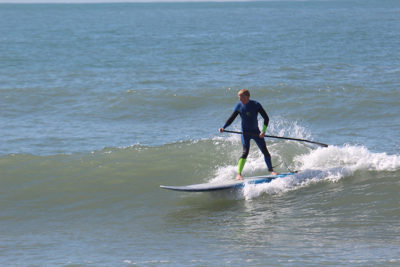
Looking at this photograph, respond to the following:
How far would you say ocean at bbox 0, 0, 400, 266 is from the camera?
26.7 ft

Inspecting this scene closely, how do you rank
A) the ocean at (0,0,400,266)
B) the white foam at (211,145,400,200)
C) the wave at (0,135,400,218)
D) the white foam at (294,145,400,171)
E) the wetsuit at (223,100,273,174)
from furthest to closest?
the white foam at (294,145,400,171) → the wave at (0,135,400,218) → the white foam at (211,145,400,200) → the wetsuit at (223,100,273,174) → the ocean at (0,0,400,266)

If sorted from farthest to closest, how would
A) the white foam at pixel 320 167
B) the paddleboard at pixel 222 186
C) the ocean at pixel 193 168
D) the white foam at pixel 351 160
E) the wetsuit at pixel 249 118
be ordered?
the white foam at pixel 351 160
the white foam at pixel 320 167
the wetsuit at pixel 249 118
the paddleboard at pixel 222 186
the ocean at pixel 193 168

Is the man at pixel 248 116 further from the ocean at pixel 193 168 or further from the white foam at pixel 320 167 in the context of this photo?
the ocean at pixel 193 168

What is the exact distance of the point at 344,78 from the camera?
23.9m

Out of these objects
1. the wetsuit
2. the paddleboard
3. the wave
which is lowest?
the wave

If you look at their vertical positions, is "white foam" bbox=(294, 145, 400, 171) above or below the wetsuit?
below

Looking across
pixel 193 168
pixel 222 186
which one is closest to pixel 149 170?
pixel 193 168

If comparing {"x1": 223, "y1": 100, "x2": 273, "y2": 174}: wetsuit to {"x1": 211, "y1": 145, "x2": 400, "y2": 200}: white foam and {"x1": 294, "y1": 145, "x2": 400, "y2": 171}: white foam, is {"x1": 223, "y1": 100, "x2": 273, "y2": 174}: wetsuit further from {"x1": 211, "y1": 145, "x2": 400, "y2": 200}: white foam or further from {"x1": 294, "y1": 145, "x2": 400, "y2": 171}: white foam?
{"x1": 294, "y1": 145, "x2": 400, "y2": 171}: white foam

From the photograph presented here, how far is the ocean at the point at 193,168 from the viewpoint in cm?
813

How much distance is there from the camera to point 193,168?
12750 mm

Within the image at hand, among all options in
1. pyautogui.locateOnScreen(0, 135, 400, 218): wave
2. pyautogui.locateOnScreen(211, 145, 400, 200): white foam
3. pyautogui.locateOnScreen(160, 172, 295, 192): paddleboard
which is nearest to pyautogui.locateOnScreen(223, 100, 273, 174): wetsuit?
pyautogui.locateOnScreen(160, 172, 295, 192): paddleboard

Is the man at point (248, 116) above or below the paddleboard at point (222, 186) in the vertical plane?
above

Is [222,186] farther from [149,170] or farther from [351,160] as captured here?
[351,160]

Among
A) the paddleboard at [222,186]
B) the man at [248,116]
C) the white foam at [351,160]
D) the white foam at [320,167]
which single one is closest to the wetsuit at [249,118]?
the man at [248,116]
